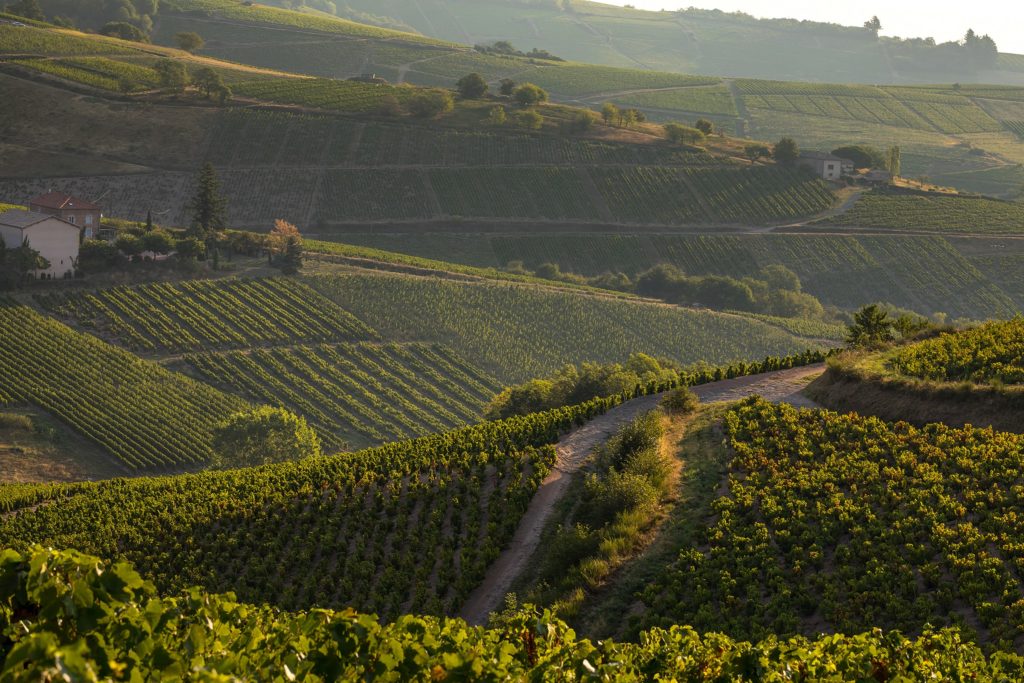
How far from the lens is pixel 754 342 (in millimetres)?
112125

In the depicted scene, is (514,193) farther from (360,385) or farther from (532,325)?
(360,385)

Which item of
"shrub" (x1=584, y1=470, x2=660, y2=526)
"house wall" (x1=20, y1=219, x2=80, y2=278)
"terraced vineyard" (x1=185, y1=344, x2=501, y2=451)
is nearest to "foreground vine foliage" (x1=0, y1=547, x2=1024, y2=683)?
"shrub" (x1=584, y1=470, x2=660, y2=526)

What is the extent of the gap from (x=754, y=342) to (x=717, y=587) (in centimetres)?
8100

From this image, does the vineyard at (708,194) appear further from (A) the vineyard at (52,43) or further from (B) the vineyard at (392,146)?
(A) the vineyard at (52,43)

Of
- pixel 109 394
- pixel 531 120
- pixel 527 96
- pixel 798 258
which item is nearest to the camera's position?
pixel 109 394

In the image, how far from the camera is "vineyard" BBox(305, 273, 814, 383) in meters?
103

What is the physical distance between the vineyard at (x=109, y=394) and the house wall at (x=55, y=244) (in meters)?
8.53

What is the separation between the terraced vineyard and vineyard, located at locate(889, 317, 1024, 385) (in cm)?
4131

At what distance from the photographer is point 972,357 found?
154 feet

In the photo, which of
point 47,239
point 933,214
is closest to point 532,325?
point 47,239

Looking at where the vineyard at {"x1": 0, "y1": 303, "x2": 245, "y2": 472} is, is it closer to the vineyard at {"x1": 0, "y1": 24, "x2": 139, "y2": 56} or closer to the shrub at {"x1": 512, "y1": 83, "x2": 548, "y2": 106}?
the vineyard at {"x1": 0, "y1": 24, "x2": 139, "y2": 56}

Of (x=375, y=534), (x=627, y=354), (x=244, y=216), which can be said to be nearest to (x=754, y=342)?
(x=627, y=354)

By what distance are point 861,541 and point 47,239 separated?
83.2 meters

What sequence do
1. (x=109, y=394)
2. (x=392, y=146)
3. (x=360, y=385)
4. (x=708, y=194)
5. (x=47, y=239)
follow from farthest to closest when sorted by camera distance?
(x=392, y=146)
(x=708, y=194)
(x=47, y=239)
(x=360, y=385)
(x=109, y=394)
